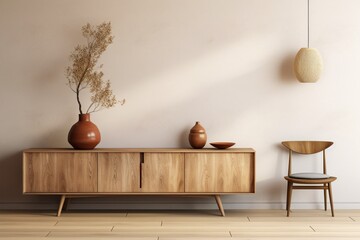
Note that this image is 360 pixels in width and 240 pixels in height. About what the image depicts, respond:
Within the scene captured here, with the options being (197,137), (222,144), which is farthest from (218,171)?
(197,137)

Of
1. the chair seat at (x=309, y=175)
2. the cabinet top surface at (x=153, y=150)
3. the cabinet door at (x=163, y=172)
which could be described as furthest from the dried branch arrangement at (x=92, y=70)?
the chair seat at (x=309, y=175)

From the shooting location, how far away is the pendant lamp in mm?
5625

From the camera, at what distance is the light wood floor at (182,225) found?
4676 mm

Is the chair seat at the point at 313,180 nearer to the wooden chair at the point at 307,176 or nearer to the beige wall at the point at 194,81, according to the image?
the wooden chair at the point at 307,176

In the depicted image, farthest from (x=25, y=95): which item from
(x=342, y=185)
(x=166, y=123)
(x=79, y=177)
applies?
(x=342, y=185)

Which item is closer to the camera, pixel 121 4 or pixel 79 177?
pixel 79 177

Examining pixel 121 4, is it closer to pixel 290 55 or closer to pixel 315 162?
pixel 290 55

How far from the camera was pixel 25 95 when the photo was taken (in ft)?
19.1

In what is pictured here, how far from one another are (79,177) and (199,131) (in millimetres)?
1171

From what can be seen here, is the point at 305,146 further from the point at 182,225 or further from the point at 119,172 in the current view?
the point at 119,172

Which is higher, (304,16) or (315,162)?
(304,16)

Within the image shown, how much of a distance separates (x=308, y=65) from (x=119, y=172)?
1.99 m

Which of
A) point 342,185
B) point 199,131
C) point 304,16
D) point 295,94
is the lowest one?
point 342,185

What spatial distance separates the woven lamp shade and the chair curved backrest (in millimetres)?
584
